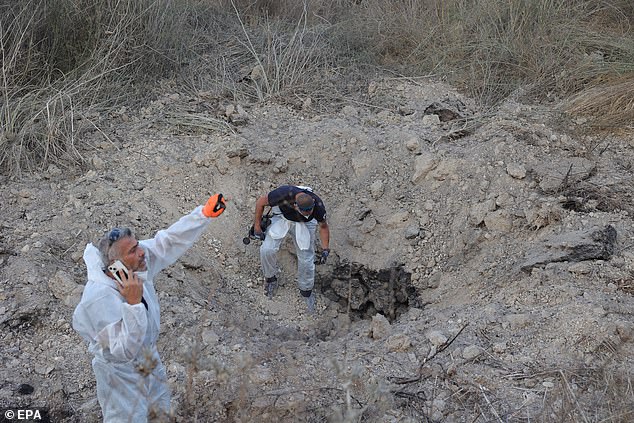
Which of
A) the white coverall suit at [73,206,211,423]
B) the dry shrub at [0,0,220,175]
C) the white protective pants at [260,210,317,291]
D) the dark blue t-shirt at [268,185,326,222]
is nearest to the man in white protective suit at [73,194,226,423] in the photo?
the white coverall suit at [73,206,211,423]

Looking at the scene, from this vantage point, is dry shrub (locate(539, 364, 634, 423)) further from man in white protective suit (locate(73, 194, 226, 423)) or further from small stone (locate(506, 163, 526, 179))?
small stone (locate(506, 163, 526, 179))

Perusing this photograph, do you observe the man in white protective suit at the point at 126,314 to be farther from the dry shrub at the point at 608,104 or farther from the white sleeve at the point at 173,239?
the dry shrub at the point at 608,104

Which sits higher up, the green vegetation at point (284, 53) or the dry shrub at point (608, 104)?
the green vegetation at point (284, 53)

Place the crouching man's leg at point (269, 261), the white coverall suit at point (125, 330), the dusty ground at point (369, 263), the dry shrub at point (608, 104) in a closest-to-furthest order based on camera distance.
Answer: the white coverall suit at point (125, 330), the dusty ground at point (369, 263), the crouching man's leg at point (269, 261), the dry shrub at point (608, 104)

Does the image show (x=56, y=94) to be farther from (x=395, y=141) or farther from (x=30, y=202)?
(x=395, y=141)

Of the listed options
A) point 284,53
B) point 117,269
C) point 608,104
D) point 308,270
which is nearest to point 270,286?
point 308,270

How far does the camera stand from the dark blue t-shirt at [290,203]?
225 inches

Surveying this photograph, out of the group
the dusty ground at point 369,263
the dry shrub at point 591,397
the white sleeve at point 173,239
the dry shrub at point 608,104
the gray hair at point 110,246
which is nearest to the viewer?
the gray hair at point 110,246

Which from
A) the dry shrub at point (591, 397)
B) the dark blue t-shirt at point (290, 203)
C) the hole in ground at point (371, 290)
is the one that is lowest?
the hole in ground at point (371, 290)

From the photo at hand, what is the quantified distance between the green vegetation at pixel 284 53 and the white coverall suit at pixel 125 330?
9.23ft

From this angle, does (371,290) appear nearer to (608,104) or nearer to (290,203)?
(290,203)

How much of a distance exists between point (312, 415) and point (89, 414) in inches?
47.4

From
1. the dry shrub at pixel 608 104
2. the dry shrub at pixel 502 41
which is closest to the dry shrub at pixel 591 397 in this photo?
the dry shrub at pixel 608 104

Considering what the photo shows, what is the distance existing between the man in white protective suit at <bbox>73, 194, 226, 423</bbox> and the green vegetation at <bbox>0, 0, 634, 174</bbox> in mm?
2826
